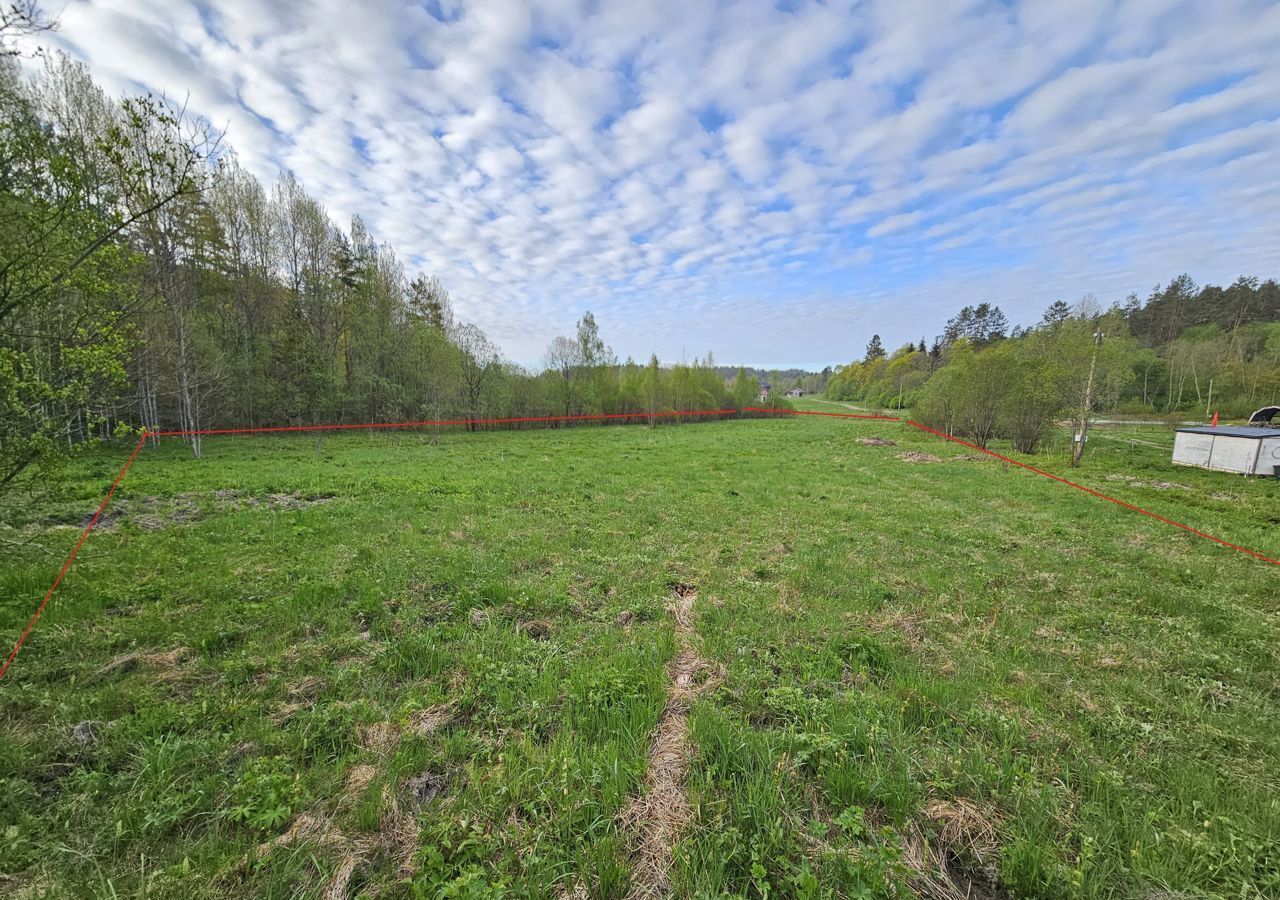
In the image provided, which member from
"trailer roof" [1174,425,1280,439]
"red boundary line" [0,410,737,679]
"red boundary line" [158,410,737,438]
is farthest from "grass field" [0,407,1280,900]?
"red boundary line" [158,410,737,438]

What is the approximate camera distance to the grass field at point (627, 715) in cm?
235

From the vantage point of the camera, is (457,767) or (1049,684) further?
(1049,684)

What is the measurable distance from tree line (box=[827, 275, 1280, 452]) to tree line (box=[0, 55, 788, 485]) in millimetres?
25535

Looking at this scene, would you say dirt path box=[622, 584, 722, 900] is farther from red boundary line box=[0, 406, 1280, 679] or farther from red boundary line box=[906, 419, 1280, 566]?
red boundary line box=[906, 419, 1280, 566]

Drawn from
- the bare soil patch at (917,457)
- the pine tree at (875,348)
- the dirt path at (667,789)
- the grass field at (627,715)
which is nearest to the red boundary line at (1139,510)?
the grass field at (627,715)

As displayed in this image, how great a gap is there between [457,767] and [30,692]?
147 inches

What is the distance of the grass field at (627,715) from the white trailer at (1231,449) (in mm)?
11829

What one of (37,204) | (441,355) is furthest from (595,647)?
(441,355)

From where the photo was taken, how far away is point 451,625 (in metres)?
4.89

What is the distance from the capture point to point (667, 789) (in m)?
2.86

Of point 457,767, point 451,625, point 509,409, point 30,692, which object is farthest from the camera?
point 509,409

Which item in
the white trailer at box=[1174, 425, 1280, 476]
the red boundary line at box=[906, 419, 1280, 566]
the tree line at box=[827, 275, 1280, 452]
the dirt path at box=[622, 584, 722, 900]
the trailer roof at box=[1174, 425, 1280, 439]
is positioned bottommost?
the dirt path at box=[622, 584, 722, 900]

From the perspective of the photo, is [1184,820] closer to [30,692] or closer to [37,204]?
[30,692]

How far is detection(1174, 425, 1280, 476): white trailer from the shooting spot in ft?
48.0
